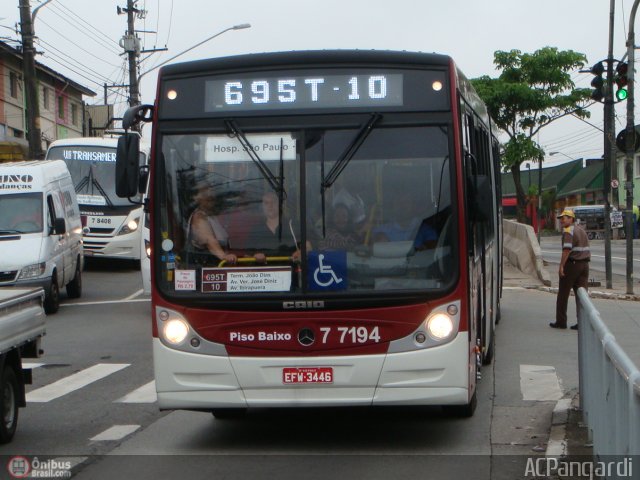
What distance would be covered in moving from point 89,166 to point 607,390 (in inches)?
895

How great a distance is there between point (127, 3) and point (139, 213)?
17.9 m

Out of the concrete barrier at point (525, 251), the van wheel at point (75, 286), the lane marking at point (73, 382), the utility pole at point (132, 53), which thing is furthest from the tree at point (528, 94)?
the lane marking at point (73, 382)

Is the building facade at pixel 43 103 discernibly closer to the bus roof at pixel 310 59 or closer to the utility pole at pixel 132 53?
the utility pole at pixel 132 53

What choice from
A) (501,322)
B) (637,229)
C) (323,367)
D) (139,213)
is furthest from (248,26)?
(637,229)

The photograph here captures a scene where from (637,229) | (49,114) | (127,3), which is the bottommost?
(637,229)

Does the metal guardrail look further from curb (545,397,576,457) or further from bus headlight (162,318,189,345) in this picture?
bus headlight (162,318,189,345)

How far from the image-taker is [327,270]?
310 inches

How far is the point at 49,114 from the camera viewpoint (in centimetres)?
5422

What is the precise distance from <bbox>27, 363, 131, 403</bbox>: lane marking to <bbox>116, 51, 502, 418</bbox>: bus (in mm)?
3533

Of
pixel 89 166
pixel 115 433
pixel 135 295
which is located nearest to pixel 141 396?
pixel 115 433

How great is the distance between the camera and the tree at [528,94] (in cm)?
3809

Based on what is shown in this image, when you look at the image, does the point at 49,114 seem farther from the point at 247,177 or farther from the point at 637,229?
the point at 247,177

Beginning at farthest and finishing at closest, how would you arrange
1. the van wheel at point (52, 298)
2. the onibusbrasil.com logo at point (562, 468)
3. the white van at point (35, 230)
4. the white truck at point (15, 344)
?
the van wheel at point (52, 298)
the white van at point (35, 230)
the white truck at point (15, 344)
the onibusbrasil.com logo at point (562, 468)

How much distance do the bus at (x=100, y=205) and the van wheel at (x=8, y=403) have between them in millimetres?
16910
